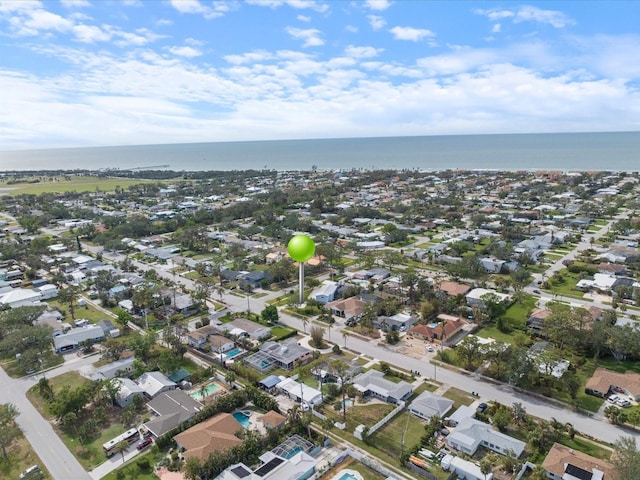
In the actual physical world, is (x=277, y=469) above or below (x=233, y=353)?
above

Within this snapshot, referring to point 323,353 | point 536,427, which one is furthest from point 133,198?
point 536,427

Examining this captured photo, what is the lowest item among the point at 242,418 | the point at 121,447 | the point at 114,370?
the point at 242,418

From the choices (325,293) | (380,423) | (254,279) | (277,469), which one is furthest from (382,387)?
(254,279)

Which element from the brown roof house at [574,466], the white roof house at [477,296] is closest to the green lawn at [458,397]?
the brown roof house at [574,466]

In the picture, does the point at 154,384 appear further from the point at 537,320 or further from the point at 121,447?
the point at 537,320

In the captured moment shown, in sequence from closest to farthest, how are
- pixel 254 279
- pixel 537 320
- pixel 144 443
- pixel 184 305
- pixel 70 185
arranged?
pixel 144 443 < pixel 537 320 < pixel 184 305 < pixel 254 279 < pixel 70 185

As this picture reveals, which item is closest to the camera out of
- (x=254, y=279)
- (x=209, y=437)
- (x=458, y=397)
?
(x=209, y=437)

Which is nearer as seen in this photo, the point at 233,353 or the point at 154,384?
the point at 154,384

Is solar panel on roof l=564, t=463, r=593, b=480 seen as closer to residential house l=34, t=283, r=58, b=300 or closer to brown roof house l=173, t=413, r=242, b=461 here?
brown roof house l=173, t=413, r=242, b=461
